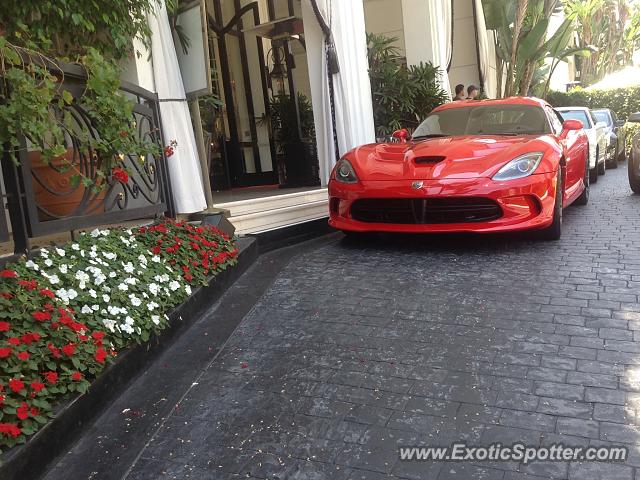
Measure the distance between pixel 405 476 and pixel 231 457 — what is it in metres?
0.71

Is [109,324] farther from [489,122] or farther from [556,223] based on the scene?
[489,122]

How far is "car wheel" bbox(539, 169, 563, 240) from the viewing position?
17.8ft

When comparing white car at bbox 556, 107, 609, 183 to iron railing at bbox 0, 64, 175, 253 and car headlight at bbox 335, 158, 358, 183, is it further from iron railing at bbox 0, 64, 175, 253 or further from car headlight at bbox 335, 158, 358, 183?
iron railing at bbox 0, 64, 175, 253

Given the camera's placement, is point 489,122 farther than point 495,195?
Yes

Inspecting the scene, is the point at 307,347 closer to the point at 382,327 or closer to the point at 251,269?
the point at 382,327

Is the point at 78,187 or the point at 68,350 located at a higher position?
the point at 78,187

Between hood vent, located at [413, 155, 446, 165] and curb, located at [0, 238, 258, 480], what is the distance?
233cm

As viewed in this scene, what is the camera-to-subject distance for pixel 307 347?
11.2ft

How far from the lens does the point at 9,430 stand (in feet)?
6.81

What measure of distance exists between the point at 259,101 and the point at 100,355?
24.4 feet

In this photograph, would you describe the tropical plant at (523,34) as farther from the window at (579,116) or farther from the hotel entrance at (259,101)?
the hotel entrance at (259,101)

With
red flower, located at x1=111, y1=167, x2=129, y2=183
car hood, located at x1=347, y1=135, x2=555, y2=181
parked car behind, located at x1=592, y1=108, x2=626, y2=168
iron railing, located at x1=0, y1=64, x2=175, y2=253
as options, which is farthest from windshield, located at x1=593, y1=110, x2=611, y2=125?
red flower, located at x1=111, y1=167, x2=129, y2=183

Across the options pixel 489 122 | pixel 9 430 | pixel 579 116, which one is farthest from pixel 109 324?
pixel 579 116

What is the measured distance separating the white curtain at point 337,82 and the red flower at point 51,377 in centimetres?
555
